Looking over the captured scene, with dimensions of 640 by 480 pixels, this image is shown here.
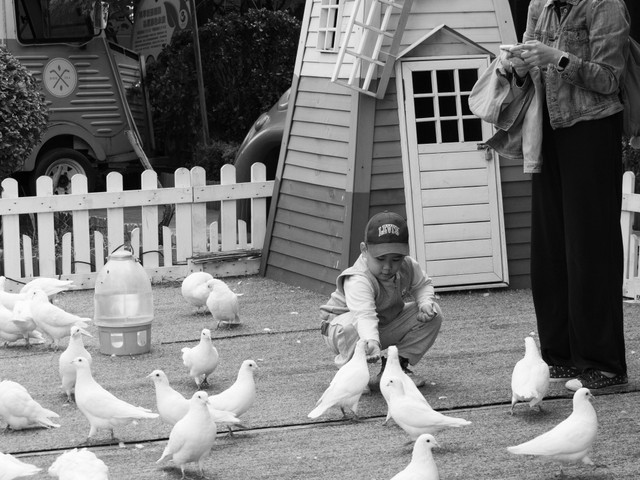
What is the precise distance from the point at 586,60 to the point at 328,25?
435 cm

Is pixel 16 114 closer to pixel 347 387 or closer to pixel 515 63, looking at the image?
pixel 515 63

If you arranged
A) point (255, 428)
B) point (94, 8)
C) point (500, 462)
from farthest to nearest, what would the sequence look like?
point (94, 8)
point (255, 428)
point (500, 462)

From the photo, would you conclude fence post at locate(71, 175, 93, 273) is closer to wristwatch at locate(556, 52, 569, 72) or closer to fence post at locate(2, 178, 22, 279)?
fence post at locate(2, 178, 22, 279)

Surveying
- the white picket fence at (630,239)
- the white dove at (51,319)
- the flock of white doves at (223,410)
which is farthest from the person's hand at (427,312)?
the white picket fence at (630,239)

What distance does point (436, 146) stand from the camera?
898 cm

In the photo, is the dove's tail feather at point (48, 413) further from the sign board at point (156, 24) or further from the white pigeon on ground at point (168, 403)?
the sign board at point (156, 24)

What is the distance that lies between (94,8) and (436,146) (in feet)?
22.7

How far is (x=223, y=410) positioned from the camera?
5137 millimetres

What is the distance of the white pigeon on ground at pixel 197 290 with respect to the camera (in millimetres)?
8320

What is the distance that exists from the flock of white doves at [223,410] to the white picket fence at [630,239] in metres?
3.44

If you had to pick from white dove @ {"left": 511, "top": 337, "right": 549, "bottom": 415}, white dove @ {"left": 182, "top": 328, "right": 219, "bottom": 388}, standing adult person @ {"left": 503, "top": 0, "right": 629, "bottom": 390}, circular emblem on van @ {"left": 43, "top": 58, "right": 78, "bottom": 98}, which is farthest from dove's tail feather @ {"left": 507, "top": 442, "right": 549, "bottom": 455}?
circular emblem on van @ {"left": 43, "top": 58, "right": 78, "bottom": 98}

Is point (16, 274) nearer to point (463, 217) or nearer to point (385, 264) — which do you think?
point (463, 217)

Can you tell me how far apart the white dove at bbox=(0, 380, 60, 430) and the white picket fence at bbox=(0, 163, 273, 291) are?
14.1 feet

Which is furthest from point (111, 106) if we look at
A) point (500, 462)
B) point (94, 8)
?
point (500, 462)
